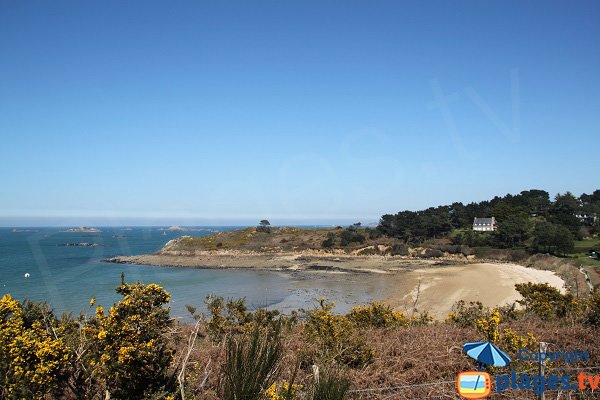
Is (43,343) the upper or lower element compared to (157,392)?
upper

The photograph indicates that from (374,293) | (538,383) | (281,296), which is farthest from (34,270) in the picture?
(538,383)

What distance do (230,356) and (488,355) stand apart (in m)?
3.62

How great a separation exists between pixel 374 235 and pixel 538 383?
66265 millimetres

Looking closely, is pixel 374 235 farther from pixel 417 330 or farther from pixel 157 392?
pixel 157 392

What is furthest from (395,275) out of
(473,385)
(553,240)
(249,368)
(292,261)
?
(249,368)

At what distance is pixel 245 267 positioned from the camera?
163 ft

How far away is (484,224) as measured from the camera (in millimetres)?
69438

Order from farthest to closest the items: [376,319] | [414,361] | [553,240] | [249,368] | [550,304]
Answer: [553,240]
[550,304]
[376,319]
[414,361]
[249,368]

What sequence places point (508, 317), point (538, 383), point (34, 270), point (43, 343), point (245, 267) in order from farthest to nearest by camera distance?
point (245, 267), point (34, 270), point (508, 317), point (538, 383), point (43, 343)

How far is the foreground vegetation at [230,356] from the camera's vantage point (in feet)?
10.1

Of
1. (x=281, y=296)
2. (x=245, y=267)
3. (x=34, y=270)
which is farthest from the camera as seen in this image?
(x=245, y=267)

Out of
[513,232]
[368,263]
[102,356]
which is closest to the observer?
[102,356]

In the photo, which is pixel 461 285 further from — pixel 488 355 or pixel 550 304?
pixel 488 355

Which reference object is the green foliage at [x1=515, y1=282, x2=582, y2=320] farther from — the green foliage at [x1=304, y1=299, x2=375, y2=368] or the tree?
the tree
